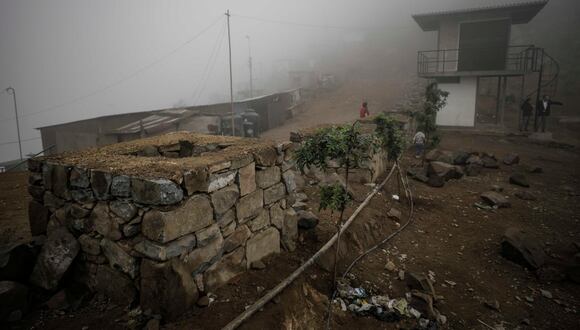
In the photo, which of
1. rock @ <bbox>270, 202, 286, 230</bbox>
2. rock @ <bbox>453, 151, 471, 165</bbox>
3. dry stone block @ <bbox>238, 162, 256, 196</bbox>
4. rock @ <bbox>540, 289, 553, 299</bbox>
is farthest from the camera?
rock @ <bbox>453, 151, 471, 165</bbox>

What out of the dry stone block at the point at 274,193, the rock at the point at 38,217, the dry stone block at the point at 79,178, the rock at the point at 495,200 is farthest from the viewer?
the rock at the point at 495,200

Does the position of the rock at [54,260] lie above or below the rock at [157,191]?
below

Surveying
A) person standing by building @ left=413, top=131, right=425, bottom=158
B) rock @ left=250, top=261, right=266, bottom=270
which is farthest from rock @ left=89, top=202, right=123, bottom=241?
person standing by building @ left=413, top=131, right=425, bottom=158

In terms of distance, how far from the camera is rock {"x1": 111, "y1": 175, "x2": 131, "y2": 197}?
3400 millimetres

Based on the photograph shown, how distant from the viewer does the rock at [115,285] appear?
3.57 metres

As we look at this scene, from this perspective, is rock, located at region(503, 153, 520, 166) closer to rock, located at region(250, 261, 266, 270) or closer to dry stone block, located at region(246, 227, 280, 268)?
dry stone block, located at region(246, 227, 280, 268)

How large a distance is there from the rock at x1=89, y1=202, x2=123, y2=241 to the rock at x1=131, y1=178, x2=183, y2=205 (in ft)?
1.63

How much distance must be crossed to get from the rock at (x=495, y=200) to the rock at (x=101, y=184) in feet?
26.8

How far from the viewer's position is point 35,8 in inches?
7367

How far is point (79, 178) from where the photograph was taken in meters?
3.80

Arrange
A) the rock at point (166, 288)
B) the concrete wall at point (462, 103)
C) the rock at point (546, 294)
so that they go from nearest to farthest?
the rock at point (166, 288) < the rock at point (546, 294) < the concrete wall at point (462, 103)

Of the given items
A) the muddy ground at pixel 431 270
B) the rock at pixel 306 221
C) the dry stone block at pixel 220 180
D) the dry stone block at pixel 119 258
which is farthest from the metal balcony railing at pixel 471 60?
the dry stone block at pixel 119 258

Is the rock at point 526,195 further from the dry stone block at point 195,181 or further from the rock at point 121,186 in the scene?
the rock at point 121,186

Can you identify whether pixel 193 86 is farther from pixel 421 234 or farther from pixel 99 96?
pixel 421 234
